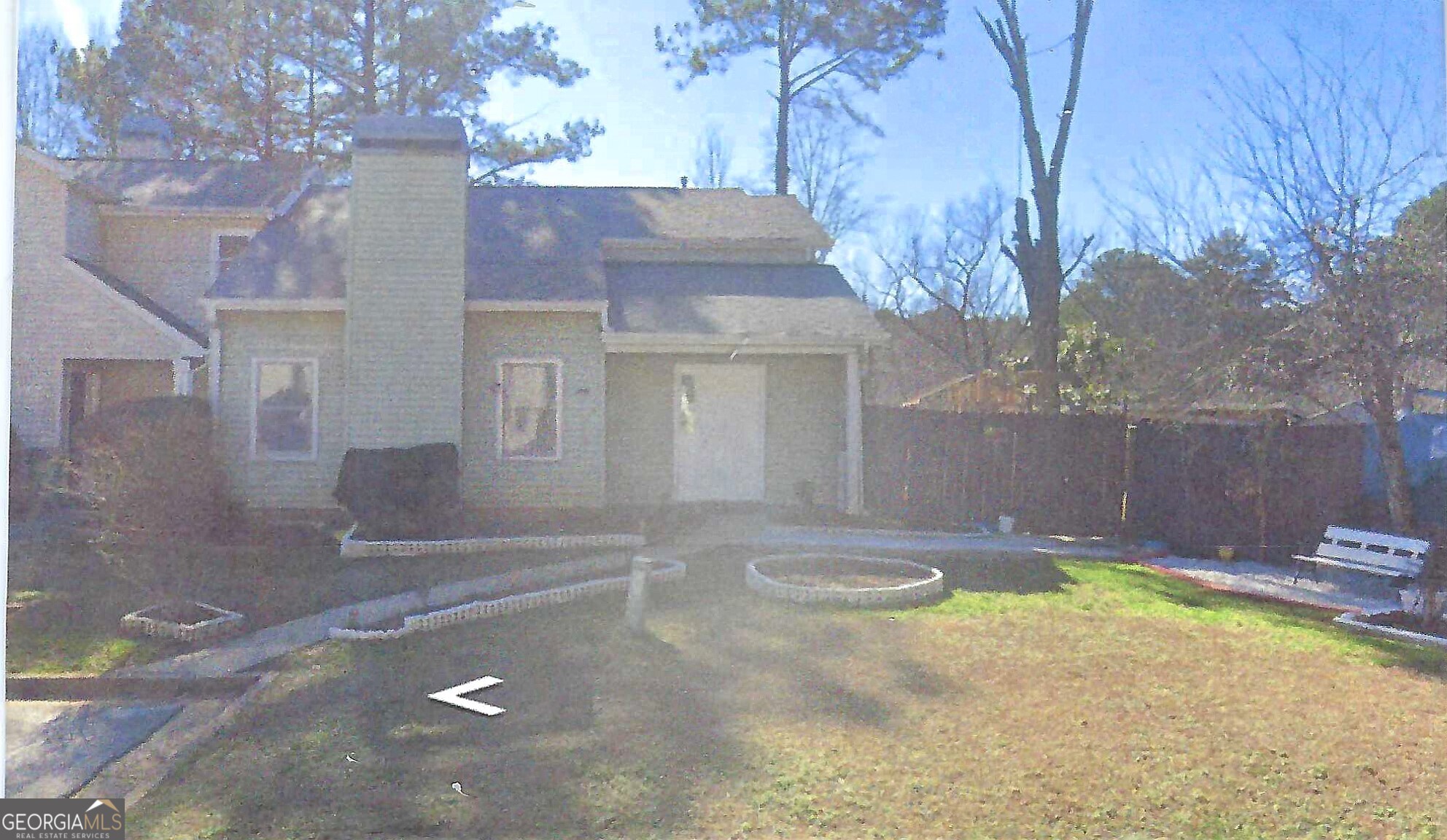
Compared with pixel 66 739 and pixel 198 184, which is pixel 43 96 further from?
pixel 66 739

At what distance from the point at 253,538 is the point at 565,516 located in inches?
104

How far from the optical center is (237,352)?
9992 mm

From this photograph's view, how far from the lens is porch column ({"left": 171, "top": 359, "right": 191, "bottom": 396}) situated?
7.91 metres

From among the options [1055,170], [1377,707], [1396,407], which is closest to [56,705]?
[1377,707]

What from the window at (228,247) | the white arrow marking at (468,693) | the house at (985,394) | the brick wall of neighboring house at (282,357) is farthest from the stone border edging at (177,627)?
the house at (985,394)

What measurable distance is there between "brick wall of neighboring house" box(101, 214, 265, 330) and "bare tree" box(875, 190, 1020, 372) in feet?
20.9

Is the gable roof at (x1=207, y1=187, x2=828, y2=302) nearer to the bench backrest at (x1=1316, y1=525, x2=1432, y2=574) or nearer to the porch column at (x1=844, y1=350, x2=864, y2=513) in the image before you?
the porch column at (x1=844, y1=350, x2=864, y2=513)

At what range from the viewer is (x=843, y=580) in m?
7.54

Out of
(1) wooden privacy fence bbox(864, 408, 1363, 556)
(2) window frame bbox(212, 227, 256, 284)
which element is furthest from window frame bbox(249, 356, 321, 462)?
(1) wooden privacy fence bbox(864, 408, 1363, 556)

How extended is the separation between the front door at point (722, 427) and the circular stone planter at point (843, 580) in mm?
2337

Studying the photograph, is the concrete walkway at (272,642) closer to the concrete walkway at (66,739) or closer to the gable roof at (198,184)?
the concrete walkway at (66,739)

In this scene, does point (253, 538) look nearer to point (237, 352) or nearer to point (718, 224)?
point (237, 352)

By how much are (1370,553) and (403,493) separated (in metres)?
8.48

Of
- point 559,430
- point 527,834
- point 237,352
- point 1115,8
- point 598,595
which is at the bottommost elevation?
point 527,834
